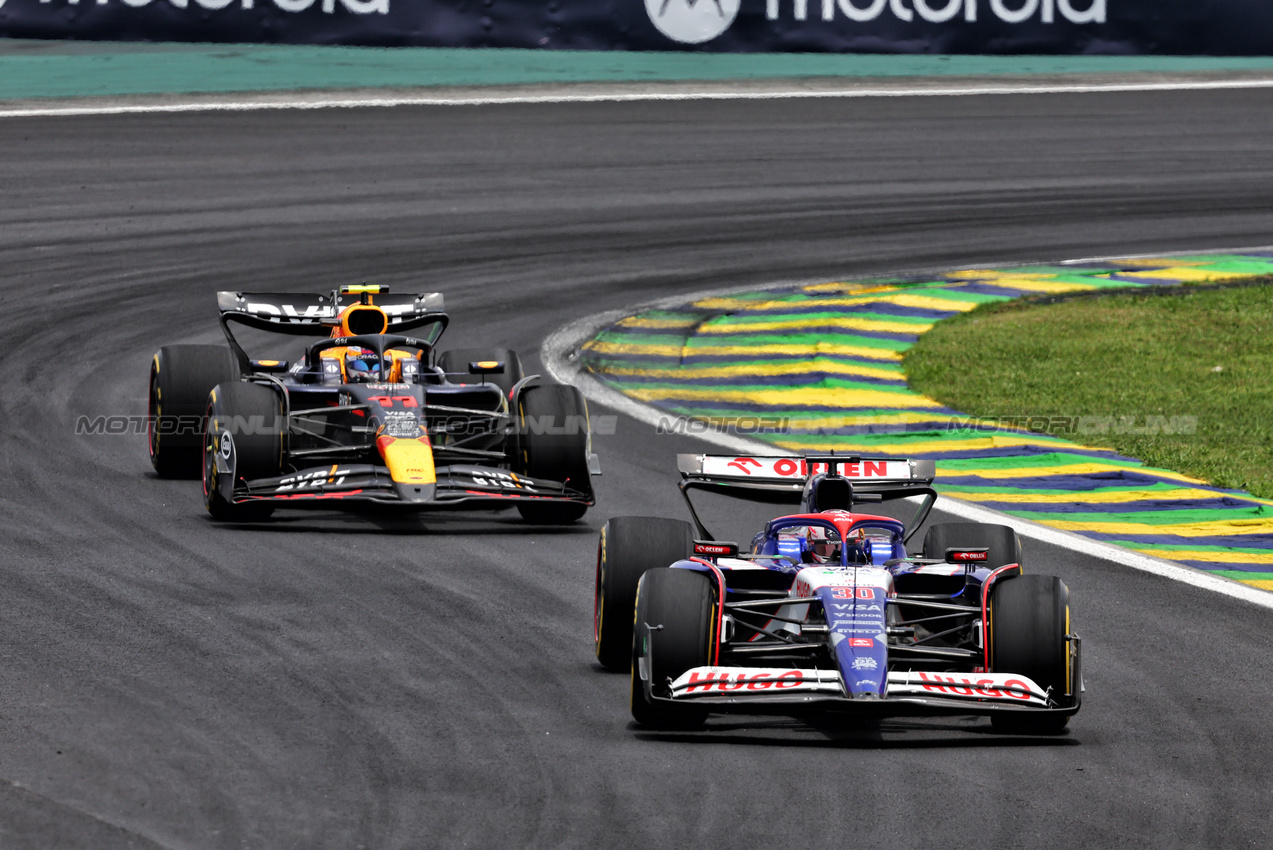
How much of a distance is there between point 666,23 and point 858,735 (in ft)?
66.8

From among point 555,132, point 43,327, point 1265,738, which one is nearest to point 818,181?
point 555,132

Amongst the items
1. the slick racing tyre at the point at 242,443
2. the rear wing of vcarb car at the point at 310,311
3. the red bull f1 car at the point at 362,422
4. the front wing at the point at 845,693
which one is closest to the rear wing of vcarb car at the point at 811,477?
the front wing at the point at 845,693

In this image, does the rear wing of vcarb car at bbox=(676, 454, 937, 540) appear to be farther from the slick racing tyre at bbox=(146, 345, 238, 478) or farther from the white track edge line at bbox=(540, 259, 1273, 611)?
the slick racing tyre at bbox=(146, 345, 238, 478)

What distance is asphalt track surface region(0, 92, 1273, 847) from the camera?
7.05 metres

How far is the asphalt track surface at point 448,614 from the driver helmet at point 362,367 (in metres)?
1.25

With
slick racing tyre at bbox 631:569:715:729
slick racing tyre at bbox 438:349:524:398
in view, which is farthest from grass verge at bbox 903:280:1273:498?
slick racing tyre at bbox 631:569:715:729

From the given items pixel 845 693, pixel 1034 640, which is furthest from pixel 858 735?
pixel 1034 640

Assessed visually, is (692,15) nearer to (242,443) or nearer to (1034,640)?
(242,443)

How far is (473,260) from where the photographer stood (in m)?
21.0

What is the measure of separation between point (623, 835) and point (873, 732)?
5.46 feet

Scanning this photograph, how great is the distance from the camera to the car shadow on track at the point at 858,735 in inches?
312

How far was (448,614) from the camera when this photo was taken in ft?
32.4

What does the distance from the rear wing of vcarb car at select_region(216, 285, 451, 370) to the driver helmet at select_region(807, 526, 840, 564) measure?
5550 mm

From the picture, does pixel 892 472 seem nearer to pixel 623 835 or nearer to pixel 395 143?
pixel 623 835
